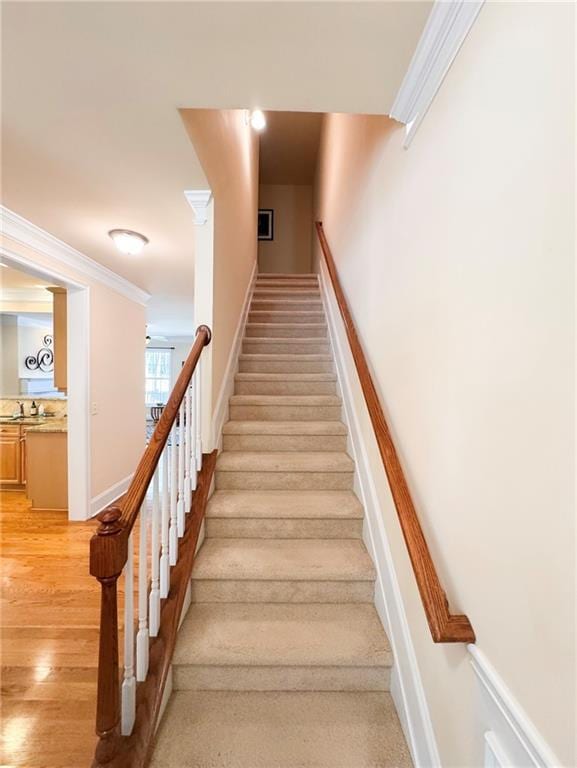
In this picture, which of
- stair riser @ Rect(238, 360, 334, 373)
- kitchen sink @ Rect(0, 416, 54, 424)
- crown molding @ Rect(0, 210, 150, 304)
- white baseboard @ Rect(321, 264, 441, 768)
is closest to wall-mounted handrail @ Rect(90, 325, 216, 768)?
white baseboard @ Rect(321, 264, 441, 768)

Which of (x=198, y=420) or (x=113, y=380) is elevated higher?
(x=113, y=380)

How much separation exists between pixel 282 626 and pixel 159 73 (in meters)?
2.17

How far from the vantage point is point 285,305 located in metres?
4.06

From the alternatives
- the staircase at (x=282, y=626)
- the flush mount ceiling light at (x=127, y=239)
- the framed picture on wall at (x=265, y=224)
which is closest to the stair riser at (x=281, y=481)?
the staircase at (x=282, y=626)

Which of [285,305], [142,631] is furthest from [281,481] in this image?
[285,305]

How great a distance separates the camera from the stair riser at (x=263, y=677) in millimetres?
1389

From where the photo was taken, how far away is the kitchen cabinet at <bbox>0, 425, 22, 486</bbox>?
14.5 feet

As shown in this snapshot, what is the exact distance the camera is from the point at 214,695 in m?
1.38

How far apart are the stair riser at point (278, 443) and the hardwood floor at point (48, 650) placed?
1244 mm

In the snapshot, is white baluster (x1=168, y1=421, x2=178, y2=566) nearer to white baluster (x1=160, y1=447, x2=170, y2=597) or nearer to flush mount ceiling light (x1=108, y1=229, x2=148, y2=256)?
white baluster (x1=160, y1=447, x2=170, y2=597)

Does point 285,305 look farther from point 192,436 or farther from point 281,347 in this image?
point 192,436

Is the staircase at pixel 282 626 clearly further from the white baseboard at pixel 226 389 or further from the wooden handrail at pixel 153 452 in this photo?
the wooden handrail at pixel 153 452

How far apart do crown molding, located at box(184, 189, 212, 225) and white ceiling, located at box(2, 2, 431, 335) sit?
3.0 inches

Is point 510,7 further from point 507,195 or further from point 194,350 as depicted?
point 194,350
